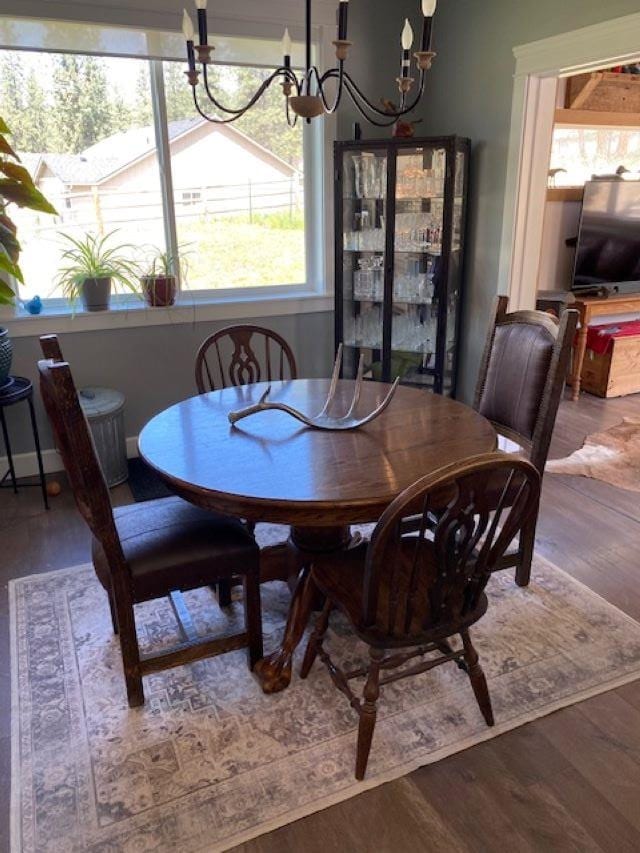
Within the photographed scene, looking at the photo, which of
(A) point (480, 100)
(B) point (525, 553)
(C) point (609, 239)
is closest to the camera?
(B) point (525, 553)

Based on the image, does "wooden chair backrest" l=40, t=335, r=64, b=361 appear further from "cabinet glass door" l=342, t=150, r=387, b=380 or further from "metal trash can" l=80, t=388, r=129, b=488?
"cabinet glass door" l=342, t=150, r=387, b=380

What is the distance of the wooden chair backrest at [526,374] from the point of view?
2.21 meters

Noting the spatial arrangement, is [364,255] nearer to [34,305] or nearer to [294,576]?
[34,305]

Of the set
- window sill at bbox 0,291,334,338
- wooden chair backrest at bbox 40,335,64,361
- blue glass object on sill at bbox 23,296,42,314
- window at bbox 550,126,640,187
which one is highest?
window at bbox 550,126,640,187

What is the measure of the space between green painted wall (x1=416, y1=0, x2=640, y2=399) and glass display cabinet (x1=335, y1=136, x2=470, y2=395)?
98mm

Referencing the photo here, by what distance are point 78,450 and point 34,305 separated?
6.53ft

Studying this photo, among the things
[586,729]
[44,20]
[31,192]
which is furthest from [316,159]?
[586,729]

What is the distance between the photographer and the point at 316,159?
372 centimetres

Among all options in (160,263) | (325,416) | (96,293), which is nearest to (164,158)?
(160,263)

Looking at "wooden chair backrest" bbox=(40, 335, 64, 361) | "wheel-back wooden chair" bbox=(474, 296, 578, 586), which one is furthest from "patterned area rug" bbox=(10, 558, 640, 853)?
"wooden chair backrest" bbox=(40, 335, 64, 361)

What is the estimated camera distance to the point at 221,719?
182cm

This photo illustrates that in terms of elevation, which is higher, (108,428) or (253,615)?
(108,428)

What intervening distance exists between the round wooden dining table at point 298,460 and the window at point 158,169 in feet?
4.99

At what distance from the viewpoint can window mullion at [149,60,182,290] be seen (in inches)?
128
